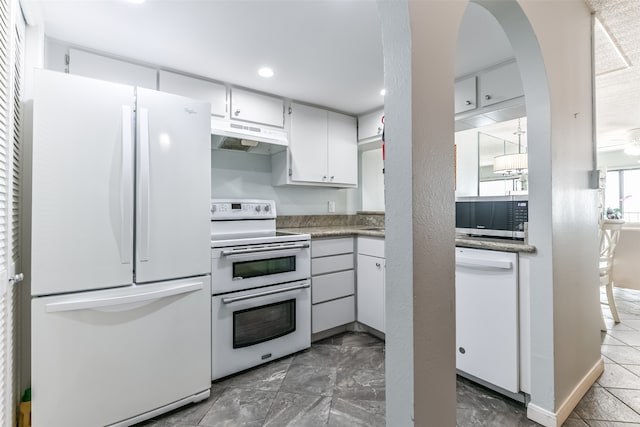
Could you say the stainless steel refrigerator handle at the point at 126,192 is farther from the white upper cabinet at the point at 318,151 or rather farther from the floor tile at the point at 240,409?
the white upper cabinet at the point at 318,151

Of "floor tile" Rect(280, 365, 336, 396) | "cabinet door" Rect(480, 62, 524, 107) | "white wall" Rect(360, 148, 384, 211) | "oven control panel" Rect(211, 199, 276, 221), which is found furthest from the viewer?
"white wall" Rect(360, 148, 384, 211)

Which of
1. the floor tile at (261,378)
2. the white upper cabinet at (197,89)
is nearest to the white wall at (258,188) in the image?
the white upper cabinet at (197,89)

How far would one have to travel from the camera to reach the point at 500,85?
2193mm

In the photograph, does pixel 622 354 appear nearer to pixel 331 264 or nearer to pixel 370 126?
pixel 331 264

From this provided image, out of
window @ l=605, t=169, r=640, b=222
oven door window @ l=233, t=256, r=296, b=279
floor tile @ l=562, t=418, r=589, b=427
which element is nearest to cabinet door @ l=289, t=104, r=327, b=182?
oven door window @ l=233, t=256, r=296, b=279

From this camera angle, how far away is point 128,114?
1.57 meters

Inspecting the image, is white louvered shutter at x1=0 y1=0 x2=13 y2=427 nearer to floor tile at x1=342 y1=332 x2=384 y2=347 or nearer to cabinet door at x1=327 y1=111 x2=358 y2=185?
floor tile at x1=342 y1=332 x2=384 y2=347

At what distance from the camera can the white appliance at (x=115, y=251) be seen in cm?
139

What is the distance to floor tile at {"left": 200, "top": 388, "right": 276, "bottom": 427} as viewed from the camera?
1.60 m

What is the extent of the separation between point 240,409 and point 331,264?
1262 mm

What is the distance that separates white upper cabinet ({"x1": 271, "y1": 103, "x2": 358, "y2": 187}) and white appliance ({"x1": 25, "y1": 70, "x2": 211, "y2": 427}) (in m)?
1.12

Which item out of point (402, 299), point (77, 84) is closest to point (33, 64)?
point (77, 84)

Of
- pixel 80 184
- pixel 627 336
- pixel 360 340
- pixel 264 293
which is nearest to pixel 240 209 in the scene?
pixel 264 293

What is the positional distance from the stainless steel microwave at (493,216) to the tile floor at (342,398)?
0.98m
